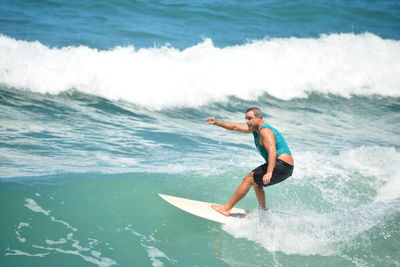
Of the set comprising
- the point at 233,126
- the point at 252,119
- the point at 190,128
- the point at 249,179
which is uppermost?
the point at 252,119

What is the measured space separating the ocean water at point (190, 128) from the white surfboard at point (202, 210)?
117 millimetres

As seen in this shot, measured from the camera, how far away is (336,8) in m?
21.5

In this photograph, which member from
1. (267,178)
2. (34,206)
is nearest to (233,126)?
(267,178)

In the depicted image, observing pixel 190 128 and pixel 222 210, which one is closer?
pixel 222 210

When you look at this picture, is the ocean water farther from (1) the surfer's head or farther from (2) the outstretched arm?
(1) the surfer's head

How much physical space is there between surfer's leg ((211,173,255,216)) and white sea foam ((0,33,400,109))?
651 centimetres

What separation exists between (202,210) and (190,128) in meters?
4.68

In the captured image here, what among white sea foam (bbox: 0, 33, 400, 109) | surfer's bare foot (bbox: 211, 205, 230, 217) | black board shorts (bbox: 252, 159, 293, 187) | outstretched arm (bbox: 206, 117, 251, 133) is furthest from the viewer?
white sea foam (bbox: 0, 33, 400, 109)

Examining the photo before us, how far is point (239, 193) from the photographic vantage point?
5.95 m

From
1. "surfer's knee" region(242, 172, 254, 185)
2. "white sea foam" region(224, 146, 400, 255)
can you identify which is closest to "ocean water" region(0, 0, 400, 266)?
"white sea foam" region(224, 146, 400, 255)

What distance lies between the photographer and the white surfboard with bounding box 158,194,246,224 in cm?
594

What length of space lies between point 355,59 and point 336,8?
4.72m

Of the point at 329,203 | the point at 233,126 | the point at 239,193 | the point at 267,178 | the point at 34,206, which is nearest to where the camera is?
the point at 267,178

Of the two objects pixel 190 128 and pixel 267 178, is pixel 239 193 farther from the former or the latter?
pixel 190 128
